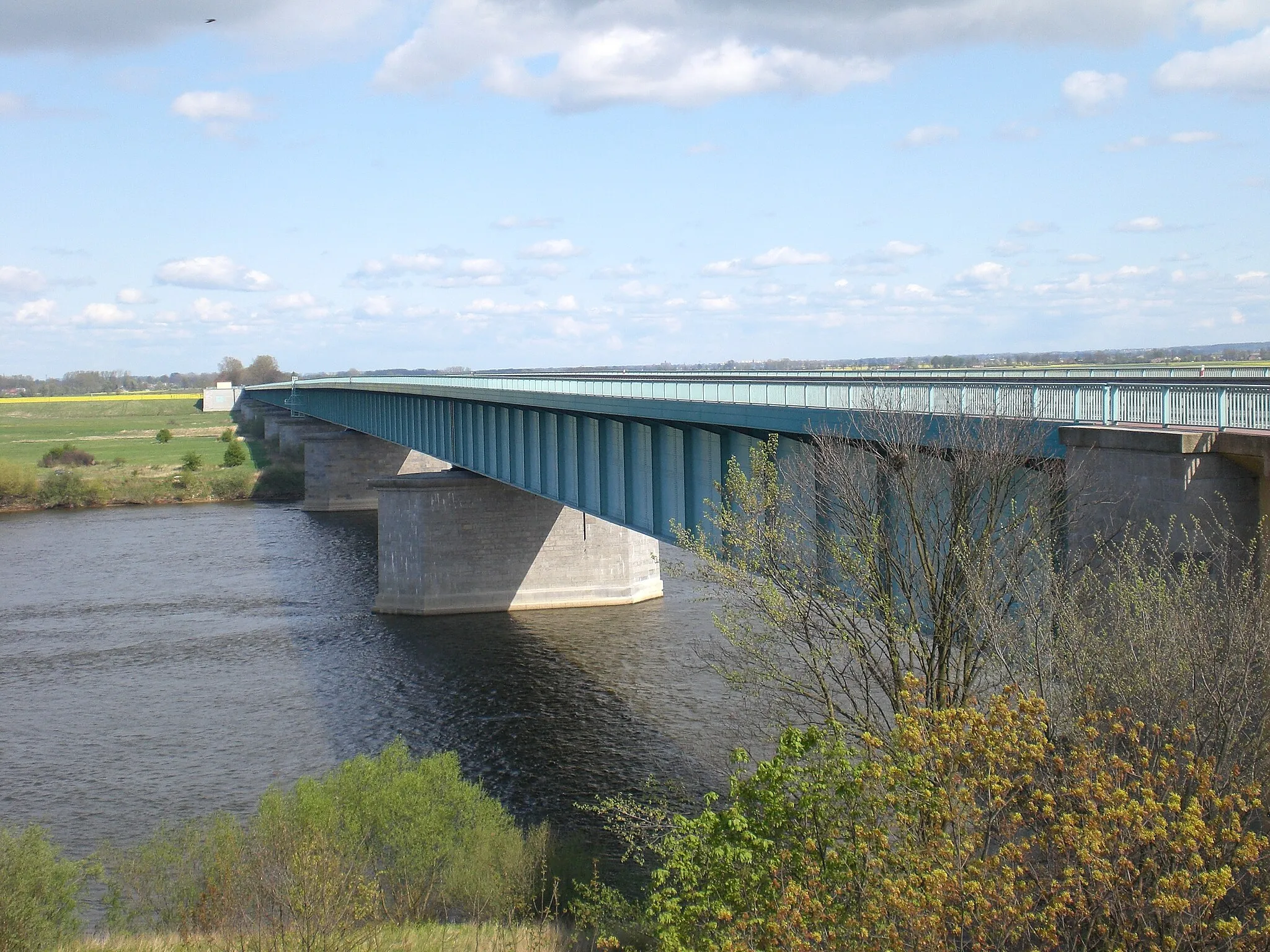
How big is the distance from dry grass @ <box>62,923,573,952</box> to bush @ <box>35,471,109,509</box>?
73.5 meters

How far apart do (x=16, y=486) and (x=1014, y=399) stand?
8069cm

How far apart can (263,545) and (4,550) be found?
1291cm

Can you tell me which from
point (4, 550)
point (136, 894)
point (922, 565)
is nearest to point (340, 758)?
point (136, 894)

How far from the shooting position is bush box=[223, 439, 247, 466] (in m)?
100

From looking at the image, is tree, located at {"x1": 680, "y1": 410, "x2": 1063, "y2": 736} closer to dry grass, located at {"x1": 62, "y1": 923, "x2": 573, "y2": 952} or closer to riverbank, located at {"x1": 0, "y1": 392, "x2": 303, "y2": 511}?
dry grass, located at {"x1": 62, "y1": 923, "x2": 573, "y2": 952}

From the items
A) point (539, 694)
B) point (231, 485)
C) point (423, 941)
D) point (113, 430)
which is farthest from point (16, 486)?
point (423, 941)

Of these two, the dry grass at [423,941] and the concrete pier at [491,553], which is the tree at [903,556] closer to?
the dry grass at [423,941]

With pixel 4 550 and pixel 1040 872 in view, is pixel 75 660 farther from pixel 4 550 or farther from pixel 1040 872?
pixel 1040 872

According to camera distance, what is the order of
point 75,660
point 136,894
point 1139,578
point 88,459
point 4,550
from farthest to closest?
point 88,459 → point 4,550 → point 75,660 → point 136,894 → point 1139,578

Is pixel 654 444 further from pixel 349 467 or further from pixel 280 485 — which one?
pixel 280 485

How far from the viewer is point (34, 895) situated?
1712cm

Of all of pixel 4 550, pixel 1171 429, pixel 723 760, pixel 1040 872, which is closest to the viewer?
pixel 1040 872

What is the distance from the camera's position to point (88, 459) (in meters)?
104

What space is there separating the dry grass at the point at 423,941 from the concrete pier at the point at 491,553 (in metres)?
28.9
